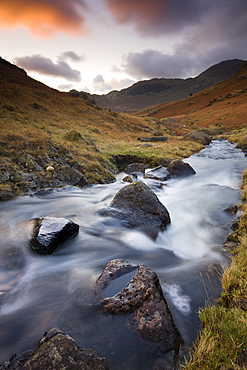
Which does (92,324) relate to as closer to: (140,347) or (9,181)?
(140,347)

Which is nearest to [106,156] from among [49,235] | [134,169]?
[134,169]

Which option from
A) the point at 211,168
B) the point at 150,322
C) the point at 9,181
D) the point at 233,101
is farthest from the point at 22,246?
the point at 233,101

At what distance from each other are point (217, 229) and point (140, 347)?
5.46 metres

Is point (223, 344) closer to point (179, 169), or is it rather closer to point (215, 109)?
point (179, 169)

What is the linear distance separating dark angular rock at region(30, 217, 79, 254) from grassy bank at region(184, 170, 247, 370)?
3.87 m

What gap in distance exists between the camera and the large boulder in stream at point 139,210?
7.26m

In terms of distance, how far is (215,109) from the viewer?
7500 cm

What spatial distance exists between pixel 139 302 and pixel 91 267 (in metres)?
2.21

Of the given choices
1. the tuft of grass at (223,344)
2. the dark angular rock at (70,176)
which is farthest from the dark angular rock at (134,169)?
the tuft of grass at (223,344)

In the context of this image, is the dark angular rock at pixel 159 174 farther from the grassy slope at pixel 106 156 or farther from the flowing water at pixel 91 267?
the flowing water at pixel 91 267

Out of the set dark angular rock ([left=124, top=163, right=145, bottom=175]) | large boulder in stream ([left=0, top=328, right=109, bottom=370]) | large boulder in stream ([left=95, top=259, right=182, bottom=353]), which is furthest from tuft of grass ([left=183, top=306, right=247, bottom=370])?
dark angular rock ([left=124, top=163, right=145, bottom=175])

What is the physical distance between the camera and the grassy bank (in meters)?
2.29

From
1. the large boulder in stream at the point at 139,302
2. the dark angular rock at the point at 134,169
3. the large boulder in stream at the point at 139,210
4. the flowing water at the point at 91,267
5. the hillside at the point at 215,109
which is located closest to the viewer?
the large boulder in stream at the point at 139,302

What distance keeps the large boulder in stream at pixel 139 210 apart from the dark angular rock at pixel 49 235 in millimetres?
2110
